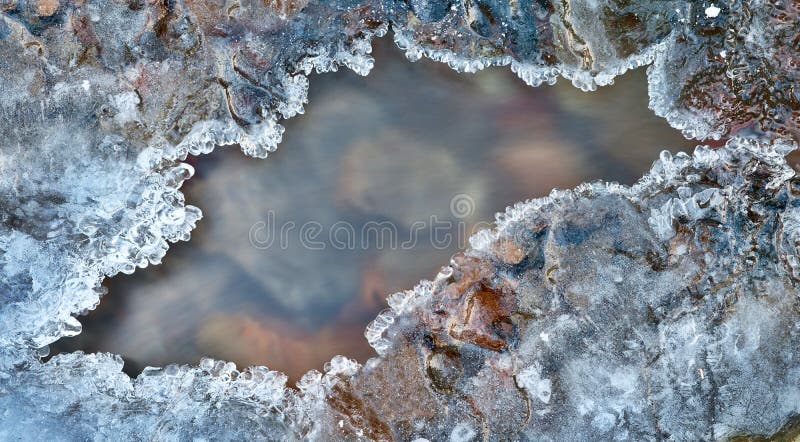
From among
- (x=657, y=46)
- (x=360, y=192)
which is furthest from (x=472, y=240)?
(x=657, y=46)

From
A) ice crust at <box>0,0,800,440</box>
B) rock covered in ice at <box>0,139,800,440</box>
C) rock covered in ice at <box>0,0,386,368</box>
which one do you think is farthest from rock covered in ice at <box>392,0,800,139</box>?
rock covered in ice at <box>0,0,386,368</box>

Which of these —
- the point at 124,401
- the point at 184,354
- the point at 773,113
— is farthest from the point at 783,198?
the point at 124,401

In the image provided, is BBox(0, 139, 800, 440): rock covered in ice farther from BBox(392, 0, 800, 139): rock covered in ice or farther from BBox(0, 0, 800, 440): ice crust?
BBox(392, 0, 800, 139): rock covered in ice

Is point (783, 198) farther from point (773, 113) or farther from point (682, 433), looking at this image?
point (682, 433)

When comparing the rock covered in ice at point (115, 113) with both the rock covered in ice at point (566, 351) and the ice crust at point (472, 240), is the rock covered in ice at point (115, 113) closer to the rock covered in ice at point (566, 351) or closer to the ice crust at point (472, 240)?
the ice crust at point (472, 240)

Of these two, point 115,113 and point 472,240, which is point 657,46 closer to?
point 472,240

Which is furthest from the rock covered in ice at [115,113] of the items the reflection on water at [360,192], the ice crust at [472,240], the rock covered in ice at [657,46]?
the rock covered in ice at [657,46]
